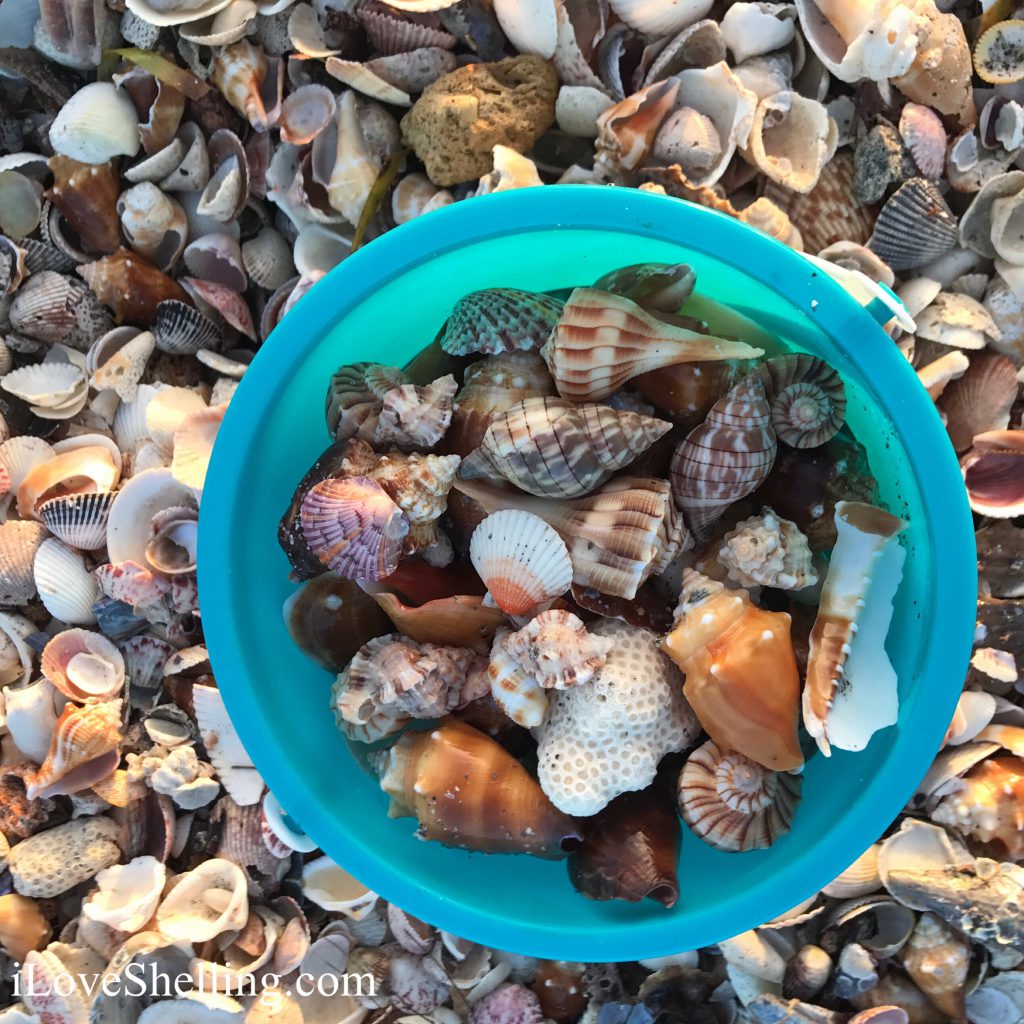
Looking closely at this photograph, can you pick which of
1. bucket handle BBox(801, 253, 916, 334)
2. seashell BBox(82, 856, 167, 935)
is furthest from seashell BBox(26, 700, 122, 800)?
bucket handle BBox(801, 253, 916, 334)

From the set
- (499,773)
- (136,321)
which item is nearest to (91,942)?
(499,773)

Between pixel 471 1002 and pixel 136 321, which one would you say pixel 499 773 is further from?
pixel 136 321

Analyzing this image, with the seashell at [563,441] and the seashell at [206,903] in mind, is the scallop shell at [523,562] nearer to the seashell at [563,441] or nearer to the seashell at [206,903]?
the seashell at [563,441]

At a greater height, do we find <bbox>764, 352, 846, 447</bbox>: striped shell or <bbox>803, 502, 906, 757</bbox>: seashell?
<bbox>764, 352, 846, 447</bbox>: striped shell

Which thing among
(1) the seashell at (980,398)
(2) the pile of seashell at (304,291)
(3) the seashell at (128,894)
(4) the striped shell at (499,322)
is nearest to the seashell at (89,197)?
(2) the pile of seashell at (304,291)

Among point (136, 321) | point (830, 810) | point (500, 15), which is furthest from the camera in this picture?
point (136, 321)

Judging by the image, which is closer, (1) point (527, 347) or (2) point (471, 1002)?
(1) point (527, 347)

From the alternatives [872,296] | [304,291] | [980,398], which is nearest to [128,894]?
[304,291]

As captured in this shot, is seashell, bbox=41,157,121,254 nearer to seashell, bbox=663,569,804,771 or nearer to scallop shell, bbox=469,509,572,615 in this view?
scallop shell, bbox=469,509,572,615
